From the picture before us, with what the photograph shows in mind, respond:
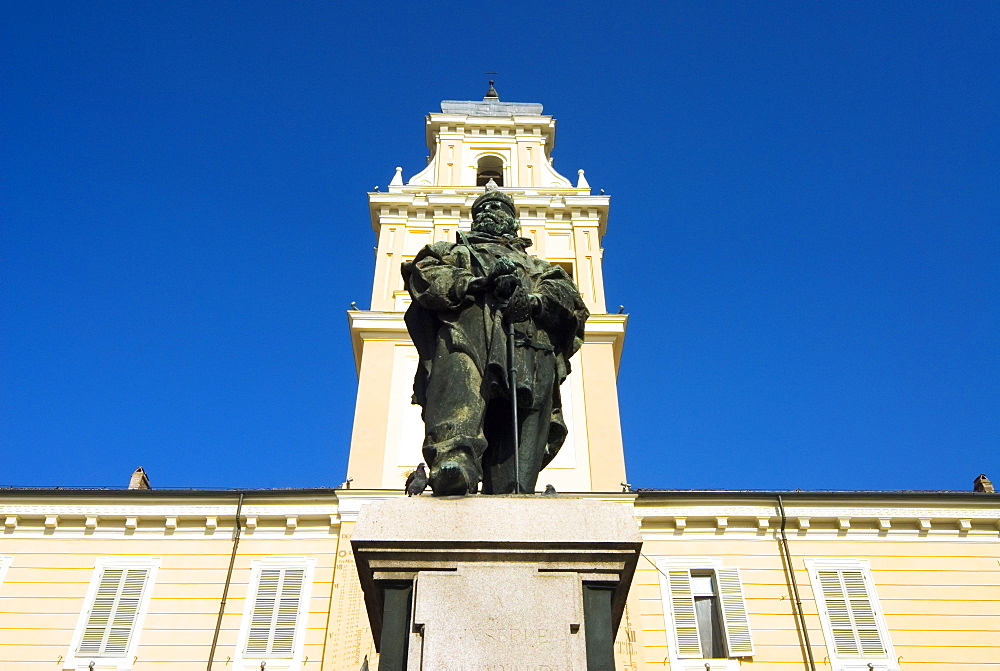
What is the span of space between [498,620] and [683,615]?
15.0m

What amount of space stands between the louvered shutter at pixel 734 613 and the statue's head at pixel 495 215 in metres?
→ 13.8

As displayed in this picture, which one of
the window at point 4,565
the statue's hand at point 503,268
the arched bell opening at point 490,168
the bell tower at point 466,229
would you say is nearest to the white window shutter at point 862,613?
the bell tower at point 466,229

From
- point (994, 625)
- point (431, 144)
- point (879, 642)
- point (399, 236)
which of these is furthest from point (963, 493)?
point (431, 144)

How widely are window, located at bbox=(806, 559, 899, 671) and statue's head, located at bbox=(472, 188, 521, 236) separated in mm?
14721

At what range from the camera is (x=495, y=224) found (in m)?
6.39

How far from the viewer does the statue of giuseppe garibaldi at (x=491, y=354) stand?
17.0ft

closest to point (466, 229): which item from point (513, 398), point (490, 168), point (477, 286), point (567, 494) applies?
point (567, 494)

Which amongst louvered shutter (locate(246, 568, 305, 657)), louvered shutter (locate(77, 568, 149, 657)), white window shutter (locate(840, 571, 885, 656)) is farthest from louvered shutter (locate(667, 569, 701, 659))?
louvered shutter (locate(77, 568, 149, 657))

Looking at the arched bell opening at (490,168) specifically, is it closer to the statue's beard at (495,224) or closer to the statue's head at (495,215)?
the statue's head at (495,215)

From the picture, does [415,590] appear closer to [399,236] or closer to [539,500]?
[539,500]

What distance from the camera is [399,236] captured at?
86.4 feet

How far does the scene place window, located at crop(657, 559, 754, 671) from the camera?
1747 centimetres

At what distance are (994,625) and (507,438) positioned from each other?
17.3 m

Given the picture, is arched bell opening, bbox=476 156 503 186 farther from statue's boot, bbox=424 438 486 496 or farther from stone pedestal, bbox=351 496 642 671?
stone pedestal, bbox=351 496 642 671
